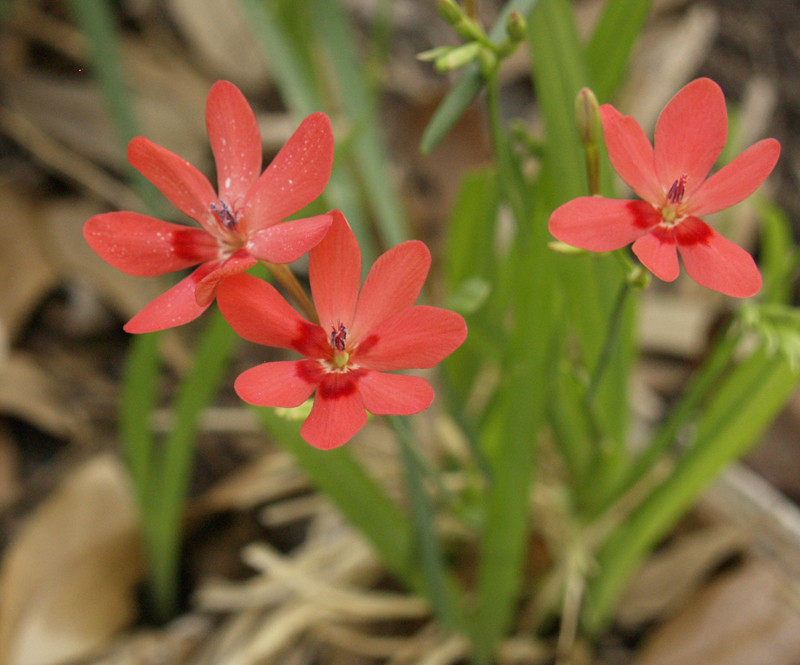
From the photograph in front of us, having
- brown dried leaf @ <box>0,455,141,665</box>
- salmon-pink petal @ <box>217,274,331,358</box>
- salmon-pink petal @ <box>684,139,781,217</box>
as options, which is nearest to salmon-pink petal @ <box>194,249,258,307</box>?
salmon-pink petal @ <box>217,274,331,358</box>

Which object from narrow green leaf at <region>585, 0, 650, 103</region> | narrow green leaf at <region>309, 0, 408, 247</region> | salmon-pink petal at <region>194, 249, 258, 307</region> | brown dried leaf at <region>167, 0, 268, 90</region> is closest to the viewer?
salmon-pink petal at <region>194, 249, 258, 307</region>

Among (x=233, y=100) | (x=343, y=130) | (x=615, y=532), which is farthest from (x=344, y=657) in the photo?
(x=343, y=130)

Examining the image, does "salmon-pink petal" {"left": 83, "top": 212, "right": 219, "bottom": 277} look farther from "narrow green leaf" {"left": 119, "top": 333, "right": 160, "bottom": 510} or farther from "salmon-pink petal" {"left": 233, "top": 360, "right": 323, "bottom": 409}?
"narrow green leaf" {"left": 119, "top": 333, "right": 160, "bottom": 510}

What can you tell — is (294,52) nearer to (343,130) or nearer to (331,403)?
(343,130)

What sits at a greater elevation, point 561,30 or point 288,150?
point 561,30

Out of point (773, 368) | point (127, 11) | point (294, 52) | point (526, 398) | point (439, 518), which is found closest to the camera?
point (526, 398)

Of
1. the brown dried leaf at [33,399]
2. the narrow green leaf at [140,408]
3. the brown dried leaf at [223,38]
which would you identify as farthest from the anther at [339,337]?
the brown dried leaf at [223,38]

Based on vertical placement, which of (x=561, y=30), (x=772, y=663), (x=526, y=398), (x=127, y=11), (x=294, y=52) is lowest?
(x=772, y=663)
